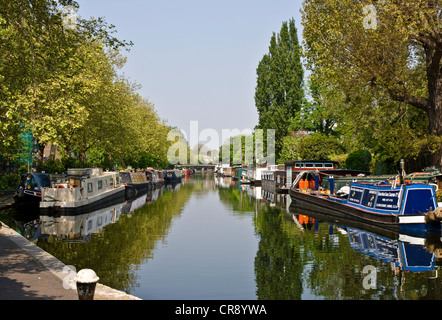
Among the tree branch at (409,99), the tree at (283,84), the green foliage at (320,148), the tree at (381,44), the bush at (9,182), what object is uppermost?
the tree at (283,84)

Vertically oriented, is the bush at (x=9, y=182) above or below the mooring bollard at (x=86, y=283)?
above

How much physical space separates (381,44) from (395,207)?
936cm

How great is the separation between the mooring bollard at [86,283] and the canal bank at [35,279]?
129 centimetres

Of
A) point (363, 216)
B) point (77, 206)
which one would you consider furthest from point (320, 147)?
point (77, 206)

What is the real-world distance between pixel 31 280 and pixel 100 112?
37.6 meters

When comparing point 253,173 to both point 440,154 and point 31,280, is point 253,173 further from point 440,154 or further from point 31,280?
point 31,280

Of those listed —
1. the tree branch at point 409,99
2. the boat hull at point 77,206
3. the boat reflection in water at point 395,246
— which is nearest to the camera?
the boat reflection in water at point 395,246

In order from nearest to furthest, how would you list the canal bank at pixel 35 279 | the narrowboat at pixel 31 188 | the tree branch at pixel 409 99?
the canal bank at pixel 35 279 → the tree branch at pixel 409 99 → the narrowboat at pixel 31 188

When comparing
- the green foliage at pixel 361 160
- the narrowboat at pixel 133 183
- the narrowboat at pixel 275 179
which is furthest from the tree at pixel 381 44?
the narrowboat at pixel 133 183

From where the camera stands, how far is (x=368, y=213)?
2702 centimetres

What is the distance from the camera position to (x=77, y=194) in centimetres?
3381

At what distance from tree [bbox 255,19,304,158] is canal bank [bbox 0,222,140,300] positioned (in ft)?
219

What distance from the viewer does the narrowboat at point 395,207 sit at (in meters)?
23.5

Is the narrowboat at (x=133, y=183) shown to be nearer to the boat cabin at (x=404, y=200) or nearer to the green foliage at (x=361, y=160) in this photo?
the green foliage at (x=361, y=160)
